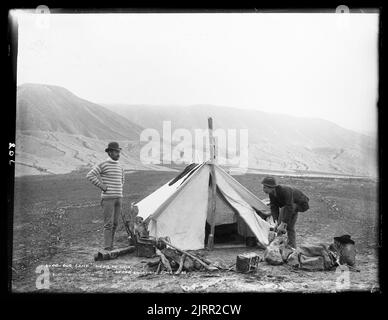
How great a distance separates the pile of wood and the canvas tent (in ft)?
0.65

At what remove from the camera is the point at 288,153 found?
6309mm

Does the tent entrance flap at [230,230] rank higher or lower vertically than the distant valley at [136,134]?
lower

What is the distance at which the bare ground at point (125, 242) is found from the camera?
5.84 meters

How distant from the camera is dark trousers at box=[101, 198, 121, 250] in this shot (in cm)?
605

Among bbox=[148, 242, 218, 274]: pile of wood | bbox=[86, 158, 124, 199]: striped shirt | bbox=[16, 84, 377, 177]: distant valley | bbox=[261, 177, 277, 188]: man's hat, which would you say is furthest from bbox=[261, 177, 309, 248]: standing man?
bbox=[86, 158, 124, 199]: striped shirt

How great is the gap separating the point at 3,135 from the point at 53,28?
1645mm

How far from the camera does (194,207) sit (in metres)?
6.21

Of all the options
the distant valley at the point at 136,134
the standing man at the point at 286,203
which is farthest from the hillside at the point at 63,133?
the standing man at the point at 286,203

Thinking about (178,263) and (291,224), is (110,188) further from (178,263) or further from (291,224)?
(291,224)

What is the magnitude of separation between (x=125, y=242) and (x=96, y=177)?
1026mm

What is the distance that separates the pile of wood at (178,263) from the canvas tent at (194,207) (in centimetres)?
20

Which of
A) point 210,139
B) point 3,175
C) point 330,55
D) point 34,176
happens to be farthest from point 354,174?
point 3,175

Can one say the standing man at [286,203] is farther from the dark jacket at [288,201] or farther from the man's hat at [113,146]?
the man's hat at [113,146]
